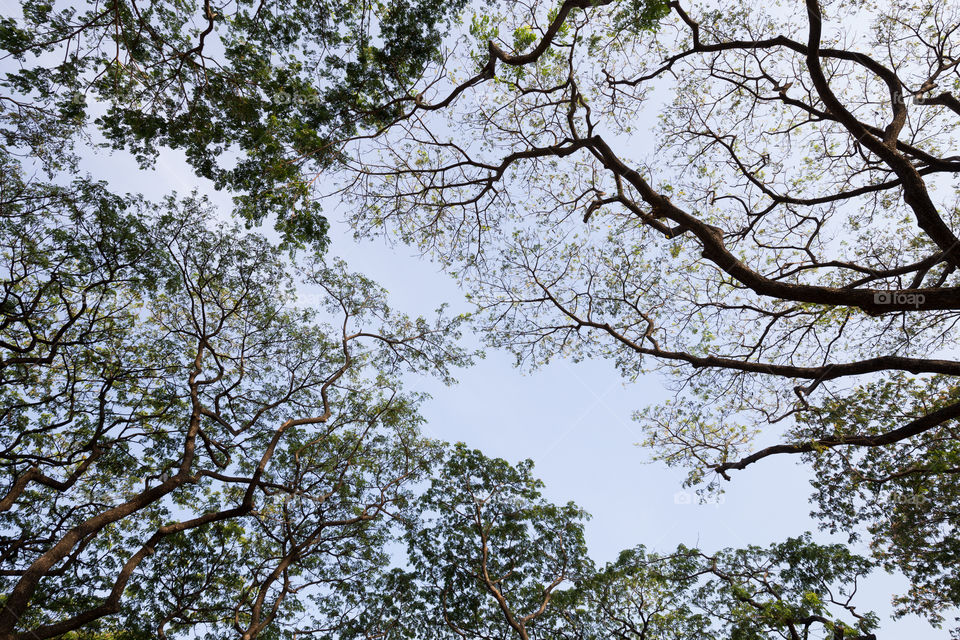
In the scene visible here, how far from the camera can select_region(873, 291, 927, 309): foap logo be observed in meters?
5.02

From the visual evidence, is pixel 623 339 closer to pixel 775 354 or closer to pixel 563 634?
pixel 775 354

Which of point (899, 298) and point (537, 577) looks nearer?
point (899, 298)

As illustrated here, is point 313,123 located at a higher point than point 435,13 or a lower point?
lower

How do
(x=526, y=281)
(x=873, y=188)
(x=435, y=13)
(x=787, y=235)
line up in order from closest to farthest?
(x=435, y=13) → (x=873, y=188) → (x=787, y=235) → (x=526, y=281)

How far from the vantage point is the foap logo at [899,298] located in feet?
16.5

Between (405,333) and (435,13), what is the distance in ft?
22.3

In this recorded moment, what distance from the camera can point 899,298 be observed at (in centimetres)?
509

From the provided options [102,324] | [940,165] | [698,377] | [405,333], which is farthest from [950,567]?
[102,324]

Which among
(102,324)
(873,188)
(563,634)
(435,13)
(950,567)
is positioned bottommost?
(563,634)

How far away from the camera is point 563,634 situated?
11305 mm

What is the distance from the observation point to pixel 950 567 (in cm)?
865

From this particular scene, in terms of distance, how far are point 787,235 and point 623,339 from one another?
327cm

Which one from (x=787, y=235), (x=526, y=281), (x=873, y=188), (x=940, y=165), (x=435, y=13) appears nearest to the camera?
(x=940, y=165)

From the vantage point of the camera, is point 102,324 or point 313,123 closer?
point 313,123
